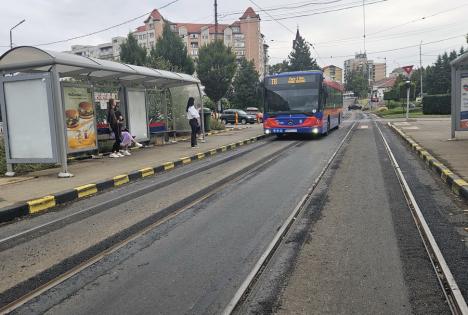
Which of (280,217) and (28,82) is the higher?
(28,82)

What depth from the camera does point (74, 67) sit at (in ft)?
39.7

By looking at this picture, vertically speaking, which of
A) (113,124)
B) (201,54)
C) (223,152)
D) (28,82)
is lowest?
(223,152)

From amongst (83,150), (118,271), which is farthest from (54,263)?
(83,150)

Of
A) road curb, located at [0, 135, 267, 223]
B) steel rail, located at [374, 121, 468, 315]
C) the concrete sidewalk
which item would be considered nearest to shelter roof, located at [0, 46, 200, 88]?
the concrete sidewalk

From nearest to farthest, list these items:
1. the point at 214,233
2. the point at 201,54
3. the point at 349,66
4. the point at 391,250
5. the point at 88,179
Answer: the point at 391,250 → the point at 214,233 → the point at 88,179 → the point at 201,54 → the point at 349,66

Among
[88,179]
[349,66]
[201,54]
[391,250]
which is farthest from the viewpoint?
[349,66]

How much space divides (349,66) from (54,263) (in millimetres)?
198453

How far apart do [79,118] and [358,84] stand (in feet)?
403

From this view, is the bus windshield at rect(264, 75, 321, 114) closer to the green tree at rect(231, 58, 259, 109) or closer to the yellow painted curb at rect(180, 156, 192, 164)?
the yellow painted curb at rect(180, 156, 192, 164)

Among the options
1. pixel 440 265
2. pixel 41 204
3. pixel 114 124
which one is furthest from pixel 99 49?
pixel 440 265

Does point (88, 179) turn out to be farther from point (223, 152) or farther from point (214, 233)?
point (223, 152)

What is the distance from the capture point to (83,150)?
13.2m

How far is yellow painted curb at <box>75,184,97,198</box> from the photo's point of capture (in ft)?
28.4

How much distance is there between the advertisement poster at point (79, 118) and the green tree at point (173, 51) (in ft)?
121
